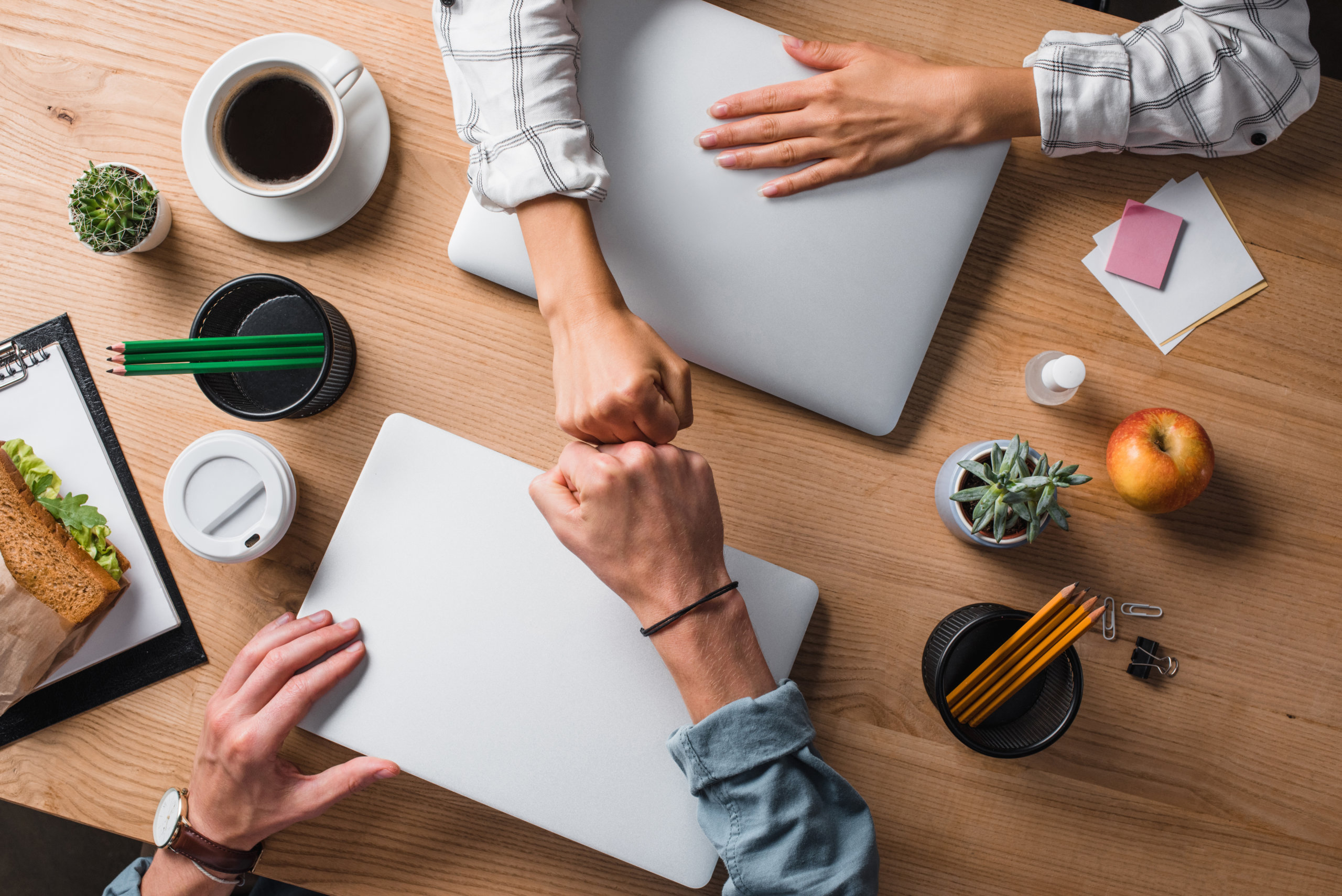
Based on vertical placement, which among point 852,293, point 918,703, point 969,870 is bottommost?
point 969,870

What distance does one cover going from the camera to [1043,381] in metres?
0.73

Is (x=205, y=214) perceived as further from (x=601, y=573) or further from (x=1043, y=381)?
(x=1043, y=381)

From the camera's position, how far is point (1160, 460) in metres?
0.70

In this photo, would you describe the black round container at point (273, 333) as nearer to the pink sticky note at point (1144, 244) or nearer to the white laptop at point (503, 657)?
the white laptop at point (503, 657)

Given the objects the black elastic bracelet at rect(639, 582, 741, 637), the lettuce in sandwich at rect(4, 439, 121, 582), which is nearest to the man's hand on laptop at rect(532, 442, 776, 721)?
the black elastic bracelet at rect(639, 582, 741, 637)

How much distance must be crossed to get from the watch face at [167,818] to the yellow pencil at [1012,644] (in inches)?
30.3

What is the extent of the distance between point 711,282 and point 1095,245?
44 centimetres

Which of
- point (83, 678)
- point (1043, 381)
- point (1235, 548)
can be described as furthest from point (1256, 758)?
point (83, 678)

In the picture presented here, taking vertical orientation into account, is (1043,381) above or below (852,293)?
below

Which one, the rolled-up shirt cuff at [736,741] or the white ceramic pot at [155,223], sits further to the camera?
the white ceramic pot at [155,223]

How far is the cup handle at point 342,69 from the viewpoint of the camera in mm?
711

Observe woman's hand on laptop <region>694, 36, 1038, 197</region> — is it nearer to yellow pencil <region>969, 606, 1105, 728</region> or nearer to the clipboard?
yellow pencil <region>969, 606, 1105, 728</region>

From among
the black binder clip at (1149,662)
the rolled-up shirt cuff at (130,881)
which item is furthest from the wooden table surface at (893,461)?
the rolled-up shirt cuff at (130,881)

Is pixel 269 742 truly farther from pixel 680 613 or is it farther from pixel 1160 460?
pixel 1160 460
